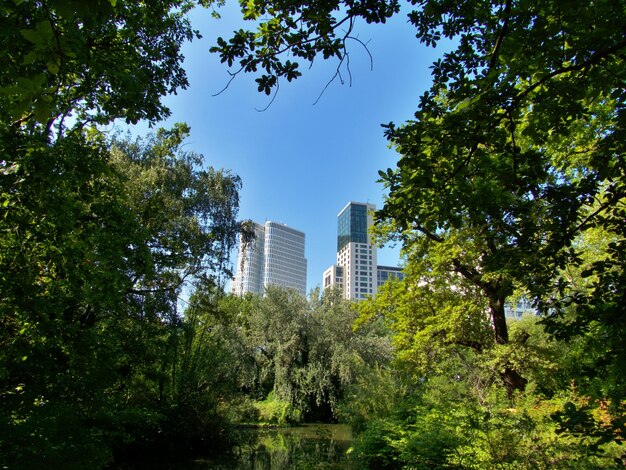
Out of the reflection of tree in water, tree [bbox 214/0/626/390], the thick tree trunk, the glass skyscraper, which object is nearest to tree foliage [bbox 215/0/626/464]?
tree [bbox 214/0/626/390]

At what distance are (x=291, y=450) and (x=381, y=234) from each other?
831 cm

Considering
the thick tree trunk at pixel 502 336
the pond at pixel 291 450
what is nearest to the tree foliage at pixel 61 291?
the pond at pixel 291 450

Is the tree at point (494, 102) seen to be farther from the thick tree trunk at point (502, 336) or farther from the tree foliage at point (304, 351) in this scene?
the tree foliage at point (304, 351)

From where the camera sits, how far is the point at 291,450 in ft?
45.8

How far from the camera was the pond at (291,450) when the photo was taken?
11086 mm

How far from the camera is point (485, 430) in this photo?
5.51m

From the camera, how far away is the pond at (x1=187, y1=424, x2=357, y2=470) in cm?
1109

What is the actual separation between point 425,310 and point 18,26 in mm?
11093

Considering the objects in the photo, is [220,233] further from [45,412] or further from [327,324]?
[327,324]

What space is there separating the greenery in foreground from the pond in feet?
4.04

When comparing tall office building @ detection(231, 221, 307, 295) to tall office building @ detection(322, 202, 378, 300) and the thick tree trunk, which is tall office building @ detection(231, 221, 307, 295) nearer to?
tall office building @ detection(322, 202, 378, 300)

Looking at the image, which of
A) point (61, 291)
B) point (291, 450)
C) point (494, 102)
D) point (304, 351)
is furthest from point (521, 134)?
point (304, 351)

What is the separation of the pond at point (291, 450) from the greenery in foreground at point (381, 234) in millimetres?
1230

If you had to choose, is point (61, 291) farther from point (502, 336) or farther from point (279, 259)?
point (279, 259)
